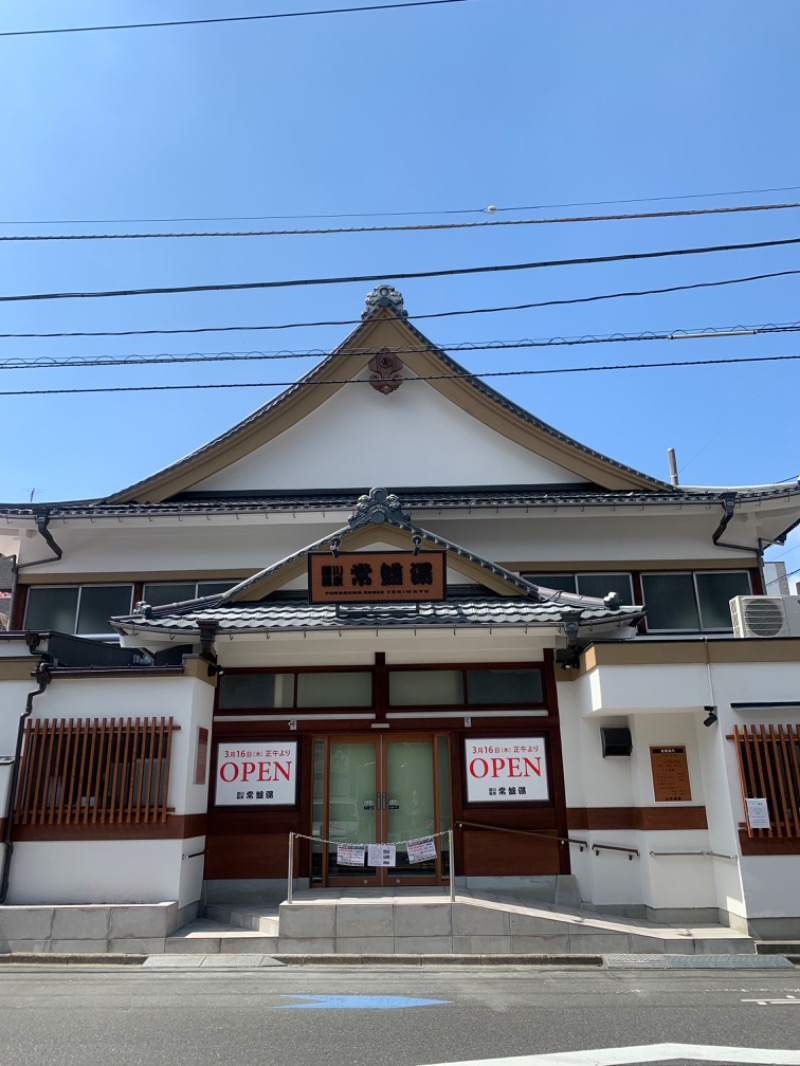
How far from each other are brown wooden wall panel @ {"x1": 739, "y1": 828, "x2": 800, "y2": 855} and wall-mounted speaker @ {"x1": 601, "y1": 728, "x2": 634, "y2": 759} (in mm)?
1735

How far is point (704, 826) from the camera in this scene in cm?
979

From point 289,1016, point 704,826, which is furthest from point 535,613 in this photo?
point 289,1016

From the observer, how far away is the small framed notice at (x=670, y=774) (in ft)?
32.6

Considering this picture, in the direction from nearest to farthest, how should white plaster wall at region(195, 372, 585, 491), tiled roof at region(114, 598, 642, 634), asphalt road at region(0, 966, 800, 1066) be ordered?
asphalt road at region(0, 966, 800, 1066) → tiled roof at region(114, 598, 642, 634) → white plaster wall at region(195, 372, 585, 491)

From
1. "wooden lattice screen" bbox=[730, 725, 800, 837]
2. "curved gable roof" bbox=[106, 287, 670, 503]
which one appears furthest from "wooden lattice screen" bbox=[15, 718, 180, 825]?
"wooden lattice screen" bbox=[730, 725, 800, 837]

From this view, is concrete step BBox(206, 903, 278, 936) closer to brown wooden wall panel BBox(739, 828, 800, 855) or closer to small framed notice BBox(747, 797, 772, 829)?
brown wooden wall panel BBox(739, 828, 800, 855)

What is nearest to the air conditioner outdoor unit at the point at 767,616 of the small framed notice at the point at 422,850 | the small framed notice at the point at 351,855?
the small framed notice at the point at 422,850

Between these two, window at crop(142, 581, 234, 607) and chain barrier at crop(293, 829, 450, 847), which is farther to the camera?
window at crop(142, 581, 234, 607)

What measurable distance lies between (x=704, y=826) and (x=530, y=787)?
226 cm

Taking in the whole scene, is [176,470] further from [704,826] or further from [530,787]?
[704,826]

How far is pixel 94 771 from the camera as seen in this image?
981cm

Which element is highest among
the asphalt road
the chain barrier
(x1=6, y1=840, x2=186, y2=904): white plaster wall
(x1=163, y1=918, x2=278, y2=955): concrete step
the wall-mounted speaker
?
the wall-mounted speaker

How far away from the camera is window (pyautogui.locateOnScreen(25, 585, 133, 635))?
13484 millimetres

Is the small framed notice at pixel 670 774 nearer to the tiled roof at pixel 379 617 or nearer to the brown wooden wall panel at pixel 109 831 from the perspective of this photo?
the tiled roof at pixel 379 617
